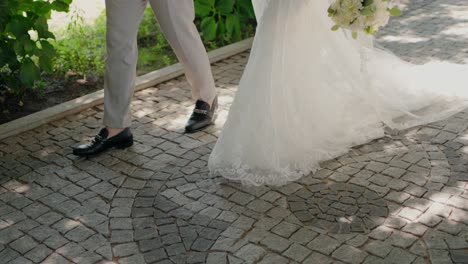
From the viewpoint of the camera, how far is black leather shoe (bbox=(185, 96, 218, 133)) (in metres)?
5.57

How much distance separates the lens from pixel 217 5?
7641 mm

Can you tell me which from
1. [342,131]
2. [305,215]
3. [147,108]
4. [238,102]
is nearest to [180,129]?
[147,108]

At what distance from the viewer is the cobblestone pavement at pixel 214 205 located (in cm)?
387

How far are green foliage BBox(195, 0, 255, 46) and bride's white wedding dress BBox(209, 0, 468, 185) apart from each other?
252 centimetres

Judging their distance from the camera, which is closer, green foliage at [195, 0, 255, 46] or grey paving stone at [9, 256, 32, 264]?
grey paving stone at [9, 256, 32, 264]

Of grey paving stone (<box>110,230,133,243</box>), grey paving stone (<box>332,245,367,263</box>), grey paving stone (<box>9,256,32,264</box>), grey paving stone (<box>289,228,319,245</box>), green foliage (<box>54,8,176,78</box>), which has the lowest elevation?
grey paving stone (<box>9,256,32,264</box>)

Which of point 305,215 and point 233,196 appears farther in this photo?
point 233,196

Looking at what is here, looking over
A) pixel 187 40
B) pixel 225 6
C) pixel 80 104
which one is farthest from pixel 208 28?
pixel 187 40

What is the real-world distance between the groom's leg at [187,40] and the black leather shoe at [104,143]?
79cm

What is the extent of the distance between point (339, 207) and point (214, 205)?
0.86m

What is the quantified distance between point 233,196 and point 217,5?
373 cm

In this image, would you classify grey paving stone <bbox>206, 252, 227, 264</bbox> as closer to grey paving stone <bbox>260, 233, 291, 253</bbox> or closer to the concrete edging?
grey paving stone <bbox>260, 233, 291, 253</bbox>

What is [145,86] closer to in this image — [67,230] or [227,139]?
[227,139]

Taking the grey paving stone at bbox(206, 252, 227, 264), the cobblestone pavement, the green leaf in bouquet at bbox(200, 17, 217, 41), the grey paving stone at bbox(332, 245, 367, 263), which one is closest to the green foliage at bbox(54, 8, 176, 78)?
the green leaf in bouquet at bbox(200, 17, 217, 41)
